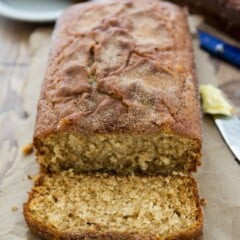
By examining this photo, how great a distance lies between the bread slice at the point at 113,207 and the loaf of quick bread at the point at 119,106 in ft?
0.42

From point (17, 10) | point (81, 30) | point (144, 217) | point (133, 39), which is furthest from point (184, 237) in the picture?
point (17, 10)

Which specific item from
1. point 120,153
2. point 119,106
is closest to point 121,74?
point 119,106

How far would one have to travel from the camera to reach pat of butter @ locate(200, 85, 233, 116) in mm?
4578

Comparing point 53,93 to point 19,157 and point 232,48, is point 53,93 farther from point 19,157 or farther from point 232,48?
point 232,48

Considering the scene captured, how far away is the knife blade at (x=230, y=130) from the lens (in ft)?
14.2

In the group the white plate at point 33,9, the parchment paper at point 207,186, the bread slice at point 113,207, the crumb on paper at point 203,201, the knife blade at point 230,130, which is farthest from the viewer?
the white plate at point 33,9

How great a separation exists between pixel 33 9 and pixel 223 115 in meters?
2.35

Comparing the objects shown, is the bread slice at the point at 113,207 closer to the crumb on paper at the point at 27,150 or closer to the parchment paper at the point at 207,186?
the parchment paper at the point at 207,186

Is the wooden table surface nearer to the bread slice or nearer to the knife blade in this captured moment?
the bread slice

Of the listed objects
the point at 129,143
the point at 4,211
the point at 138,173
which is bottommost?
the point at 4,211

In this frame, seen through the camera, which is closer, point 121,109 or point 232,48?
point 121,109

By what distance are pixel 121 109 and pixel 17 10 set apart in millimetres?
2351

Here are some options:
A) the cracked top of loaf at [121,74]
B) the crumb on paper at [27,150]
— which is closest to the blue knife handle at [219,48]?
the cracked top of loaf at [121,74]

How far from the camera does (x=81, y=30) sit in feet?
15.2
